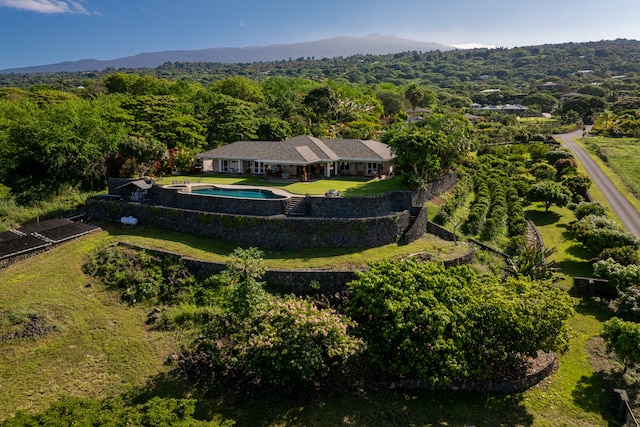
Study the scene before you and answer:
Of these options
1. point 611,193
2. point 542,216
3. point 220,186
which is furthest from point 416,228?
point 611,193

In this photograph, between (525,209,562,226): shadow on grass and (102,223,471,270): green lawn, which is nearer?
(102,223,471,270): green lawn

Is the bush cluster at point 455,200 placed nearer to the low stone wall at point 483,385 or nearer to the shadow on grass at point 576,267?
the shadow on grass at point 576,267

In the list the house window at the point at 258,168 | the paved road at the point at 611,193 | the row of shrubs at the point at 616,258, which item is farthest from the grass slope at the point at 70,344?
the paved road at the point at 611,193

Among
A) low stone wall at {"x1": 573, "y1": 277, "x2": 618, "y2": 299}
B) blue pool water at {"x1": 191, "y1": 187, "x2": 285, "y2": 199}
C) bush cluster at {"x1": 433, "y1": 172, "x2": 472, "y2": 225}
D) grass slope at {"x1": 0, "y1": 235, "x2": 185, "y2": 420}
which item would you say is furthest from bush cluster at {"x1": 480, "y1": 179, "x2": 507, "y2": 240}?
grass slope at {"x1": 0, "y1": 235, "x2": 185, "y2": 420}

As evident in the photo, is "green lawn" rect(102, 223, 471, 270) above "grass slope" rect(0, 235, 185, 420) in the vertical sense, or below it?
above

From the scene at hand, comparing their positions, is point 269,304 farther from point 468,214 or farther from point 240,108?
point 240,108

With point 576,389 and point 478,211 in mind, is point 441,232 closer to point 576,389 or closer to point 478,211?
point 478,211

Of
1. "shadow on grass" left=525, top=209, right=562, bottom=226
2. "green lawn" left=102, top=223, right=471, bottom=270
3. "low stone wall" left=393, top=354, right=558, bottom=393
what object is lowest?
"low stone wall" left=393, top=354, right=558, bottom=393

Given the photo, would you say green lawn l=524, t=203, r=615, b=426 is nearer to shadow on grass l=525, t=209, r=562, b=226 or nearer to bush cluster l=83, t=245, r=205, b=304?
shadow on grass l=525, t=209, r=562, b=226
